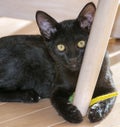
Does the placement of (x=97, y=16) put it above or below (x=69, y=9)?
above

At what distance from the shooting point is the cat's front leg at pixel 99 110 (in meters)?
1.38

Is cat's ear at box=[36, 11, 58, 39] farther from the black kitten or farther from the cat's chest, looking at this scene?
the cat's chest

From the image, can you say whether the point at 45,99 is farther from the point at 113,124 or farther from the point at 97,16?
the point at 97,16

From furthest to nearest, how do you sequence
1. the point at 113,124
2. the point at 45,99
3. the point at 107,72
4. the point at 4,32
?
the point at 4,32 < the point at 45,99 < the point at 107,72 < the point at 113,124

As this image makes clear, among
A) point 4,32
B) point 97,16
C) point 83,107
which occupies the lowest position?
point 4,32

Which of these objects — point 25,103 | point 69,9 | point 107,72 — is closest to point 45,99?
point 25,103

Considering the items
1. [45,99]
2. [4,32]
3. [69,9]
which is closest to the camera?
[45,99]

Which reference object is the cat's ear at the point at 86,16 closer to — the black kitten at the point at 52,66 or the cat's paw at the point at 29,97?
Result: the black kitten at the point at 52,66

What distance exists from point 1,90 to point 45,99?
205 millimetres

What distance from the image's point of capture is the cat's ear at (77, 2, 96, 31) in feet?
4.52

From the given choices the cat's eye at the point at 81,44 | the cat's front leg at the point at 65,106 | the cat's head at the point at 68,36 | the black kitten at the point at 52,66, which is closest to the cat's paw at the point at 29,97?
the black kitten at the point at 52,66

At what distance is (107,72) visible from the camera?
1.51 m

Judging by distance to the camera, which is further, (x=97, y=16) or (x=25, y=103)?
(x=25, y=103)

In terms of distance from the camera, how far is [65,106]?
1413 mm
